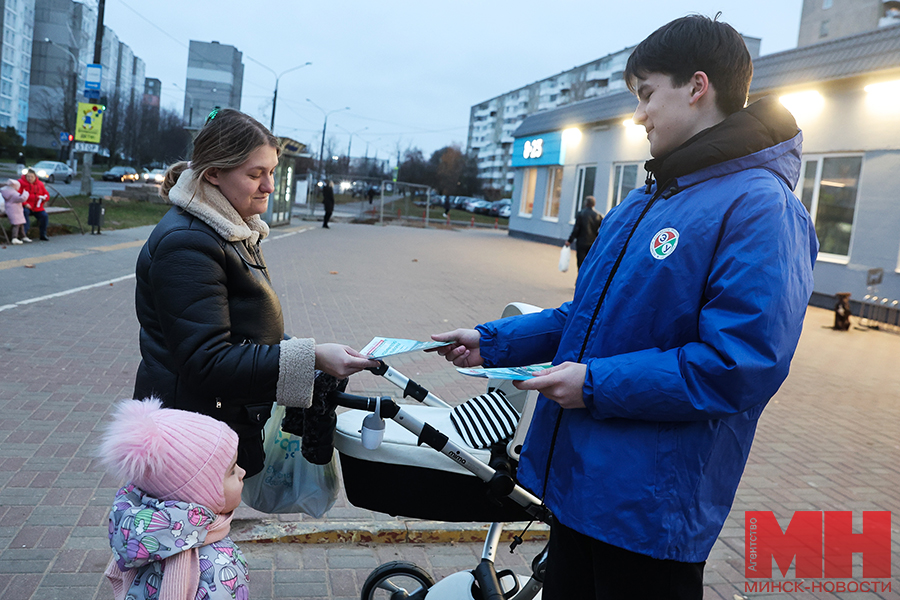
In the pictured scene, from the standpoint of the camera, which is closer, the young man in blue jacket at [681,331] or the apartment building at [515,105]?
the young man in blue jacket at [681,331]

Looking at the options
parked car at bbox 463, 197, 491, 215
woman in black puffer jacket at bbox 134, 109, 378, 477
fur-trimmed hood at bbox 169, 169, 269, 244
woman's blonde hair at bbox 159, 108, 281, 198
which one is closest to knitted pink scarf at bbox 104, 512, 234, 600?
woman in black puffer jacket at bbox 134, 109, 378, 477

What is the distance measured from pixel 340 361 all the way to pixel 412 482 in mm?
567

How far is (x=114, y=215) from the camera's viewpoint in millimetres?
26000

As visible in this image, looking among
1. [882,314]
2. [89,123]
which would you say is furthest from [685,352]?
[89,123]

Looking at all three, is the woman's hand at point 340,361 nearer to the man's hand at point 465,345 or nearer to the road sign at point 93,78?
the man's hand at point 465,345

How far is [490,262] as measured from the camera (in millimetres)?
21375

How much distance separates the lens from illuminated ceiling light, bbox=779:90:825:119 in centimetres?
1695

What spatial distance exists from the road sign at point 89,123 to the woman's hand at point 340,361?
25618 millimetres

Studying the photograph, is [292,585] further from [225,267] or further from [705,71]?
[705,71]

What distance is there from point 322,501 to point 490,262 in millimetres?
18935

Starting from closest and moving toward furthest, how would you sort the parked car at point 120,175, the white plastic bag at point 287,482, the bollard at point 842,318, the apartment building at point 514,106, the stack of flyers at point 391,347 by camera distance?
the stack of flyers at point 391,347 → the white plastic bag at point 287,482 → the bollard at point 842,318 → the parked car at point 120,175 → the apartment building at point 514,106

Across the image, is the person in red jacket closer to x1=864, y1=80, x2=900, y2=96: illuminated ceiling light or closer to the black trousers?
the black trousers

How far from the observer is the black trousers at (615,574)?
183 cm

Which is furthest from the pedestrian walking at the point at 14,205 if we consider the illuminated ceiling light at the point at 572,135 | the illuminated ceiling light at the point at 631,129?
the illuminated ceiling light at the point at 572,135
